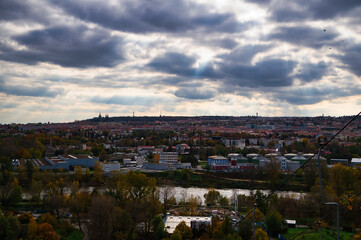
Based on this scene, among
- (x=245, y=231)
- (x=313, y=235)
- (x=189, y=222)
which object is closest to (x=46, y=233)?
(x=189, y=222)

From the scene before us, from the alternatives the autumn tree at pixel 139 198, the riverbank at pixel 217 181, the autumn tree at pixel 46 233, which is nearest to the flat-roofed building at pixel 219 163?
the riverbank at pixel 217 181

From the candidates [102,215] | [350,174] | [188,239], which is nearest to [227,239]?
[188,239]

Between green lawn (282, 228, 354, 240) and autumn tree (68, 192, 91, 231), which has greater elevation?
autumn tree (68, 192, 91, 231)

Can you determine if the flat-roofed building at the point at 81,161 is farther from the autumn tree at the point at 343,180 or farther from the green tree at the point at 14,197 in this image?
the autumn tree at the point at 343,180

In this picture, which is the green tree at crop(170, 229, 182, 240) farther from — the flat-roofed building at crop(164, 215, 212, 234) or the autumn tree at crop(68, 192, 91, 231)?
the autumn tree at crop(68, 192, 91, 231)

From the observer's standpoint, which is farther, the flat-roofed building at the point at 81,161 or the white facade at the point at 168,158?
the white facade at the point at 168,158

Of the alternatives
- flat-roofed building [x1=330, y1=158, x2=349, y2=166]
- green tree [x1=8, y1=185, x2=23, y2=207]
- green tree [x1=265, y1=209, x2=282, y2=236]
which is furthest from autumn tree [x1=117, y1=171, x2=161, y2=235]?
flat-roofed building [x1=330, y1=158, x2=349, y2=166]

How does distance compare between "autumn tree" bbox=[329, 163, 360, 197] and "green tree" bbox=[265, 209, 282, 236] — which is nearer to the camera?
"green tree" bbox=[265, 209, 282, 236]

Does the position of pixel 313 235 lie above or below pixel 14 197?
below

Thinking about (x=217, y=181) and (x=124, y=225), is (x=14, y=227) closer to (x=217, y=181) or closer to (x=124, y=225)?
(x=124, y=225)

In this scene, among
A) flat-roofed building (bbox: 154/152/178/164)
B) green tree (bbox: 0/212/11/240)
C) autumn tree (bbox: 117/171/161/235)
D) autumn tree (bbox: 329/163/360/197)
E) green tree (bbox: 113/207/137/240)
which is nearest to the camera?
green tree (bbox: 0/212/11/240)

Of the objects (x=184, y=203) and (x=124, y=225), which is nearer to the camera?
(x=124, y=225)
